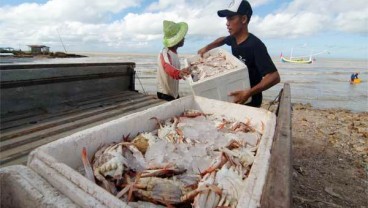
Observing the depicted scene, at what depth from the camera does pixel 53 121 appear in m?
3.87

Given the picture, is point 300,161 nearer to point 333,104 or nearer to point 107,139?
point 107,139

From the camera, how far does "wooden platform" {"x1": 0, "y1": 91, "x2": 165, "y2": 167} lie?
2.97 m

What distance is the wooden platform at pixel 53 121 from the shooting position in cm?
297

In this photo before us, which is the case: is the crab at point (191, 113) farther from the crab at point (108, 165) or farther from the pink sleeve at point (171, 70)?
the crab at point (108, 165)

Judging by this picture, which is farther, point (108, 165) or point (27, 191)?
point (108, 165)

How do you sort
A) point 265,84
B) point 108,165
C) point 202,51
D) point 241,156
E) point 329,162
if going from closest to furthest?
point 108,165, point 241,156, point 265,84, point 202,51, point 329,162

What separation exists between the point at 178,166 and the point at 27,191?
94 centimetres

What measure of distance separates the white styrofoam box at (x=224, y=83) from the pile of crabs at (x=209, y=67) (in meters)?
0.13

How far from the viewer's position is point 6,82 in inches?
151

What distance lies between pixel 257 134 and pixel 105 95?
3645 millimetres

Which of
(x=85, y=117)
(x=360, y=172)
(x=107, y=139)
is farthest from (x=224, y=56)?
(x=360, y=172)

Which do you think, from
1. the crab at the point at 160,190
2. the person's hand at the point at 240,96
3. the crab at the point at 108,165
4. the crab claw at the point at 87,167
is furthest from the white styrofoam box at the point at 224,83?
the crab at the point at 160,190

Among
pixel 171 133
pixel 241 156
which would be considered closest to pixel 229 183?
pixel 241 156

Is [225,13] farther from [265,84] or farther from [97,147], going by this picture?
[97,147]
